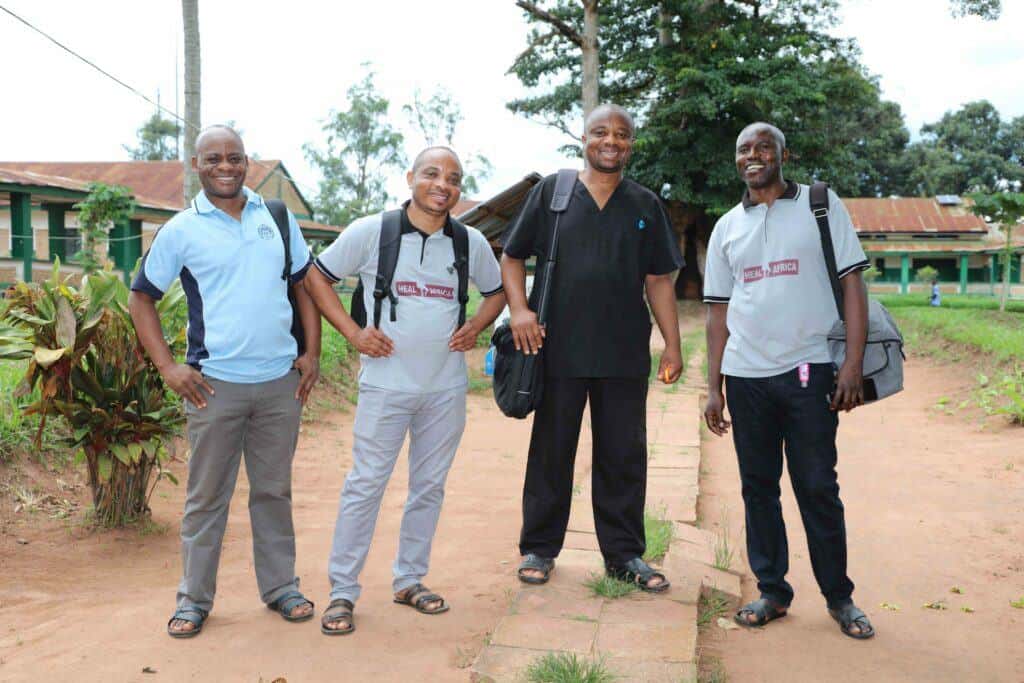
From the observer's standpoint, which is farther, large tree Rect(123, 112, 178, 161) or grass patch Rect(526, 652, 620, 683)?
large tree Rect(123, 112, 178, 161)

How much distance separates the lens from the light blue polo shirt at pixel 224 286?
3447 millimetres

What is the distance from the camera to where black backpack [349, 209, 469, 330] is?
3.57m

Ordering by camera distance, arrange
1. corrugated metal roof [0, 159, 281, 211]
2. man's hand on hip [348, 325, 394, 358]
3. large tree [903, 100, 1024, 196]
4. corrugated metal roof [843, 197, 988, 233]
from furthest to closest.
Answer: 1. large tree [903, 100, 1024, 196]
2. corrugated metal roof [843, 197, 988, 233]
3. corrugated metal roof [0, 159, 281, 211]
4. man's hand on hip [348, 325, 394, 358]

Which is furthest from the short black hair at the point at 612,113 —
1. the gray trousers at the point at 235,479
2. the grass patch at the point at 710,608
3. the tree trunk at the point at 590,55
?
the tree trunk at the point at 590,55

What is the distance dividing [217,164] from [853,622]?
10.1 feet

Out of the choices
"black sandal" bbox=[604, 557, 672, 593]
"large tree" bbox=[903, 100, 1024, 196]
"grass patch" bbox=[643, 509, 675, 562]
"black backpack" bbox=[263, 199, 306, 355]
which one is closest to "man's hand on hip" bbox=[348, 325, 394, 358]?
"black backpack" bbox=[263, 199, 306, 355]

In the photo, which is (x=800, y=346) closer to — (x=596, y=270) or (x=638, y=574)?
(x=596, y=270)

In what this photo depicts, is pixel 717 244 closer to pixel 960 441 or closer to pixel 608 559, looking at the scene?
pixel 608 559

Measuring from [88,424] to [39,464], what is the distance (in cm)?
104

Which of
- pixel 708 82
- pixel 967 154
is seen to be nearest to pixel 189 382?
pixel 708 82

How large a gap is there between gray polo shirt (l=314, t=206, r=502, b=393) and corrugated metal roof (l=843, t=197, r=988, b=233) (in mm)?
32906

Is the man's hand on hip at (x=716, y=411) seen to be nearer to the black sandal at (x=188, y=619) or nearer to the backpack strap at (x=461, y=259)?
the backpack strap at (x=461, y=259)

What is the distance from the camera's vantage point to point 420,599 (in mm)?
3760

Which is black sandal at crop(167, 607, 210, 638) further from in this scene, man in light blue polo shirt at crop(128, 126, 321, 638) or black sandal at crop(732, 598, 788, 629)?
black sandal at crop(732, 598, 788, 629)
